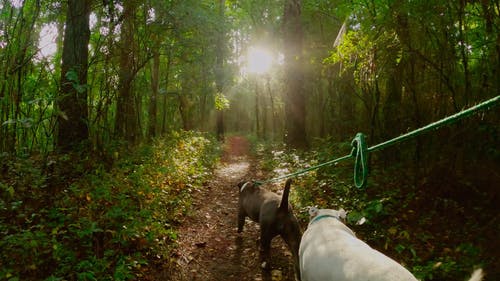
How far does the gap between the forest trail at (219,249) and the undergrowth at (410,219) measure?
45.4 inches

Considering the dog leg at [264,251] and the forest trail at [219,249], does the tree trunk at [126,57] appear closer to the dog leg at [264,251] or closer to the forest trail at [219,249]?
the forest trail at [219,249]

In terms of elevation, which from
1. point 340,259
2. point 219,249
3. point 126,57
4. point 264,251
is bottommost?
point 219,249

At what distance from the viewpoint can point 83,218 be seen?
185 inches

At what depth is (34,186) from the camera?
5418mm

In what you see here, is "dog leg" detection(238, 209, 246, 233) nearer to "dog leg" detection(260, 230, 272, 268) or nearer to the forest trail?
the forest trail

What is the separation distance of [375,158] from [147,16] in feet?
23.9

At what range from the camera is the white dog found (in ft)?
6.23

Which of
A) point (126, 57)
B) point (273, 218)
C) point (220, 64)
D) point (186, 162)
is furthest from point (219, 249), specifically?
point (220, 64)

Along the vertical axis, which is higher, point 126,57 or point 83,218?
point 126,57

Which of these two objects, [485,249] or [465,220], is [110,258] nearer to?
[485,249]

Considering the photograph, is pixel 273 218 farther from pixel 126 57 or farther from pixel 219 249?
pixel 126 57

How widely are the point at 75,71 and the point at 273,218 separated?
551 centimetres

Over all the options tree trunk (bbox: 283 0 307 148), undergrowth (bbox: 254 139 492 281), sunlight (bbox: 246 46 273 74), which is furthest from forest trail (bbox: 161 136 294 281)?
sunlight (bbox: 246 46 273 74)

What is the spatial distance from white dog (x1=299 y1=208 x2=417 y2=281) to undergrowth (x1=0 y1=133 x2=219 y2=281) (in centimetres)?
247
